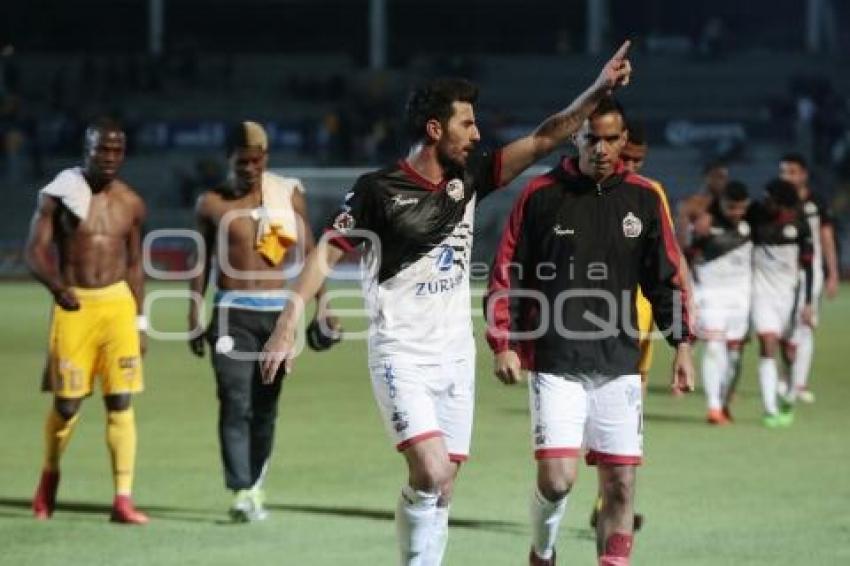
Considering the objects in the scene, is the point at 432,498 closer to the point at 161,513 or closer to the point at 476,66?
the point at 161,513

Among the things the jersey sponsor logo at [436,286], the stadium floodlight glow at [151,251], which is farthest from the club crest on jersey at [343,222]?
the stadium floodlight glow at [151,251]

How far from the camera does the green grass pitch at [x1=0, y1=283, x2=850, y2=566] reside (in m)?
10.0

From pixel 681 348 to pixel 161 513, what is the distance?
3.84 meters

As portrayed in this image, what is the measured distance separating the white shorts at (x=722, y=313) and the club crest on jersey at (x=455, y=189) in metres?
8.37

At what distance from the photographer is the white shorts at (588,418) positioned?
8.37 meters

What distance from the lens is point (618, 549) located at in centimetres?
836

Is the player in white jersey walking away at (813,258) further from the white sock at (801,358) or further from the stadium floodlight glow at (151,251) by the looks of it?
the stadium floodlight glow at (151,251)

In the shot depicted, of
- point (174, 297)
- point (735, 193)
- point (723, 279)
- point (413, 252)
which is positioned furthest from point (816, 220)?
point (174, 297)

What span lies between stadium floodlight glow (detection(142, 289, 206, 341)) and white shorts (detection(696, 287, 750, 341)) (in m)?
4.11

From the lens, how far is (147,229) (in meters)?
38.4

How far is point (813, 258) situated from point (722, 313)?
1140mm

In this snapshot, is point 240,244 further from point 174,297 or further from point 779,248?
point 174,297

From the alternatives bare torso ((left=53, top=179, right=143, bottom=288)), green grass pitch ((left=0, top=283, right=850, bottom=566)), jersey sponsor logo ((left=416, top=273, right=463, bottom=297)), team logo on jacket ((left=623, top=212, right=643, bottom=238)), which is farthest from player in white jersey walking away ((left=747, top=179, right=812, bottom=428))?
jersey sponsor logo ((left=416, top=273, right=463, bottom=297))

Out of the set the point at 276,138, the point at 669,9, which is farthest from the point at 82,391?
the point at 669,9
